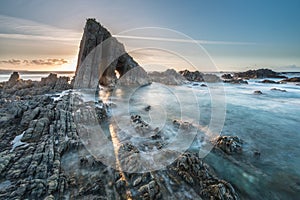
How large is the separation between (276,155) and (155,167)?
6433 millimetres

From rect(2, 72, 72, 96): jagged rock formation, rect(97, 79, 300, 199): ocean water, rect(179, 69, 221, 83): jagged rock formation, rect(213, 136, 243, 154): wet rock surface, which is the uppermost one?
rect(2, 72, 72, 96): jagged rock formation

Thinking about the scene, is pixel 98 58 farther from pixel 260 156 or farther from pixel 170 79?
pixel 260 156

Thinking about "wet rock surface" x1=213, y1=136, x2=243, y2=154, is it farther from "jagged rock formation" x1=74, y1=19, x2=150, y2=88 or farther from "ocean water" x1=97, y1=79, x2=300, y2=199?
"jagged rock formation" x1=74, y1=19, x2=150, y2=88

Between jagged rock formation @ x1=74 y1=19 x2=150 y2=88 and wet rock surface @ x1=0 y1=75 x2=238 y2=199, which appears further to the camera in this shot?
jagged rock formation @ x1=74 y1=19 x2=150 y2=88

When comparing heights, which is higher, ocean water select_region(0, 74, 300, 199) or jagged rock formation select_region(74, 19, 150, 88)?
Answer: jagged rock formation select_region(74, 19, 150, 88)

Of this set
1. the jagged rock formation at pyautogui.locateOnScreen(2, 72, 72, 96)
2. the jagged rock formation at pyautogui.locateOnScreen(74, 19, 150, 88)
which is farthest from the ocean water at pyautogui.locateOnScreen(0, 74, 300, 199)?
the jagged rock formation at pyautogui.locateOnScreen(74, 19, 150, 88)

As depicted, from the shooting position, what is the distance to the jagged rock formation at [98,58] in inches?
1081

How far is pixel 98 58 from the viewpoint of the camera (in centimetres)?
2850

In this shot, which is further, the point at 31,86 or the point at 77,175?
the point at 31,86

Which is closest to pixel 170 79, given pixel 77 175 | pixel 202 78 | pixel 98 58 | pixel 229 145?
pixel 202 78

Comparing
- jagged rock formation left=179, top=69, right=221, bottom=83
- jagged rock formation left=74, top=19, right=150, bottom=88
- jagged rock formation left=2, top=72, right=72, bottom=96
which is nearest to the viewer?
jagged rock formation left=2, top=72, right=72, bottom=96

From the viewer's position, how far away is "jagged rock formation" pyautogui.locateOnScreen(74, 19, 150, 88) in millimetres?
27469

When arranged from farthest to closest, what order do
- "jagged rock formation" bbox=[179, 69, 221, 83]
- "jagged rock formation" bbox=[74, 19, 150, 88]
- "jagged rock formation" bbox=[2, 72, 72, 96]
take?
"jagged rock formation" bbox=[179, 69, 221, 83] < "jagged rock formation" bbox=[74, 19, 150, 88] < "jagged rock formation" bbox=[2, 72, 72, 96]

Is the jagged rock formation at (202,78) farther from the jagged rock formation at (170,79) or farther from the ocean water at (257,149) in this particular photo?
the ocean water at (257,149)
